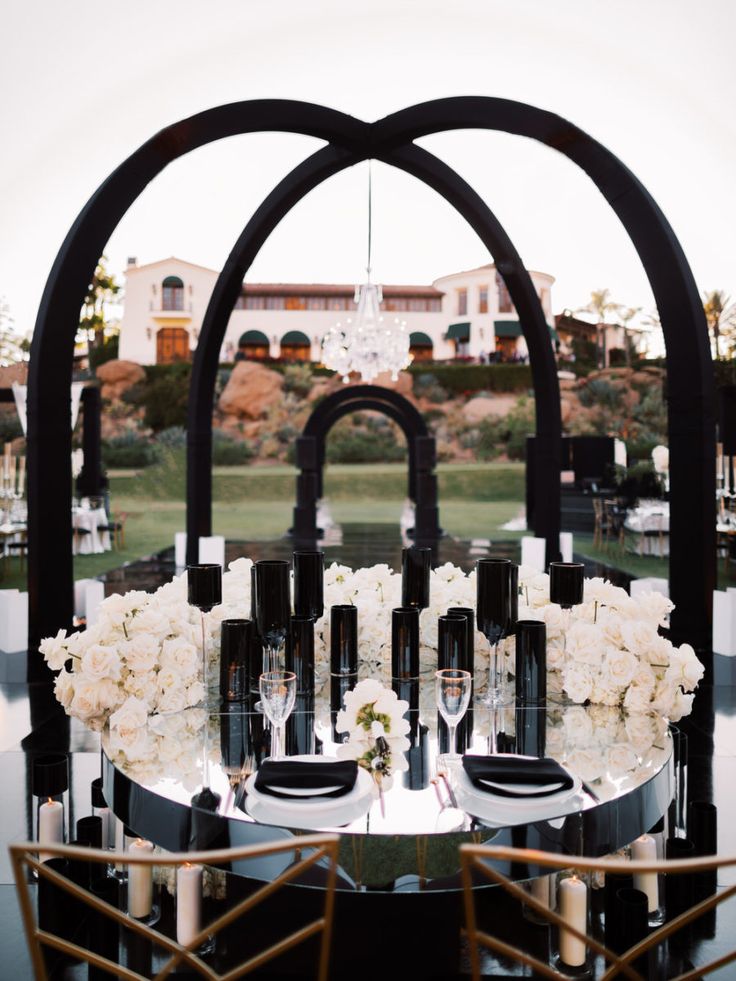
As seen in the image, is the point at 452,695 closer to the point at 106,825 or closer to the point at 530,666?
the point at 530,666

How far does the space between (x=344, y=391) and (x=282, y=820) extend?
12873 millimetres

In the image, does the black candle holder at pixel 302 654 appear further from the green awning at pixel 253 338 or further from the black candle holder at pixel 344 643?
the green awning at pixel 253 338

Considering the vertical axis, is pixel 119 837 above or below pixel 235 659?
below

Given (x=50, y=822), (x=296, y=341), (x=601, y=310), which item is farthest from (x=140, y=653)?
(x=296, y=341)

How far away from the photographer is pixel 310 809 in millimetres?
1783

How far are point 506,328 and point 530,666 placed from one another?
3848 centimetres

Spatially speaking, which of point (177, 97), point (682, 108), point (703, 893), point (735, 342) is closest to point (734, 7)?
point (682, 108)

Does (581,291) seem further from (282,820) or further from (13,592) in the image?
(282,820)

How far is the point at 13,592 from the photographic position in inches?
231

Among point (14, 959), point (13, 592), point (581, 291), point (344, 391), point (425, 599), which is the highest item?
point (581, 291)

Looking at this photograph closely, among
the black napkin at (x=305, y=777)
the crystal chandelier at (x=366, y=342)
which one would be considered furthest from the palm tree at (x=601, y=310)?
the black napkin at (x=305, y=777)

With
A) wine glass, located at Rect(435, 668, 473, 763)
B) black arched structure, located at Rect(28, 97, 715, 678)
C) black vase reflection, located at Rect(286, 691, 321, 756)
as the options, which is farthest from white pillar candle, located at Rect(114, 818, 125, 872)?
black arched structure, located at Rect(28, 97, 715, 678)

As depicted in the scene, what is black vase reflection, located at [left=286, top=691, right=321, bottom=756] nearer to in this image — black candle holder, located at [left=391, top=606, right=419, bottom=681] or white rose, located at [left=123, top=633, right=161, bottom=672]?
black candle holder, located at [left=391, top=606, right=419, bottom=681]

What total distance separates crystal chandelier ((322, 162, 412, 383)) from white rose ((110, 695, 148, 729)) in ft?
A: 29.8
